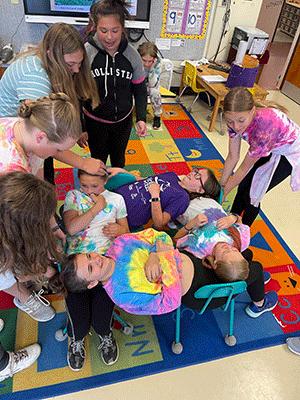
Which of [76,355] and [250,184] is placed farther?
[250,184]

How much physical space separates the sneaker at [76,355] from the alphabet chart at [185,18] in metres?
4.07

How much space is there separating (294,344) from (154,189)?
1343mm

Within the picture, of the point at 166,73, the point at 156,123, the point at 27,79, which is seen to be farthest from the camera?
the point at 166,73

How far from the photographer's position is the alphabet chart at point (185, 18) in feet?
12.9

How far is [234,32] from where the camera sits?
169 inches

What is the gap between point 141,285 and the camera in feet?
4.97

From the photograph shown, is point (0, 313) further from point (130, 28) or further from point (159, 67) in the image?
point (130, 28)

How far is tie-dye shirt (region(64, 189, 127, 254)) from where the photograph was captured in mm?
1733

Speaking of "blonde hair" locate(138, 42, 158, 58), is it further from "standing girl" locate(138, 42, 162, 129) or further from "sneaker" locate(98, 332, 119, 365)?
"sneaker" locate(98, 332, 119, 365)

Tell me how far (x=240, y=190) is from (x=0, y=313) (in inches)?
76.2

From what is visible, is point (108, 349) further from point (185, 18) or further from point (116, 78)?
point (185, 18)

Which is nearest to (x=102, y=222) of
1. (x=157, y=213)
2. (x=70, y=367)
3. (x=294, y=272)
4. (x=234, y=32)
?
(x=157, y=213)

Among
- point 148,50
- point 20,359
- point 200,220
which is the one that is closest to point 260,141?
point 200,220

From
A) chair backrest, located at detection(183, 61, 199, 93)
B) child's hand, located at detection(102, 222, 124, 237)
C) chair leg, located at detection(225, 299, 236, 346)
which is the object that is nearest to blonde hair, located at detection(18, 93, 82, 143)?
child's hand, located at detection(102, 222, 124, 237)
